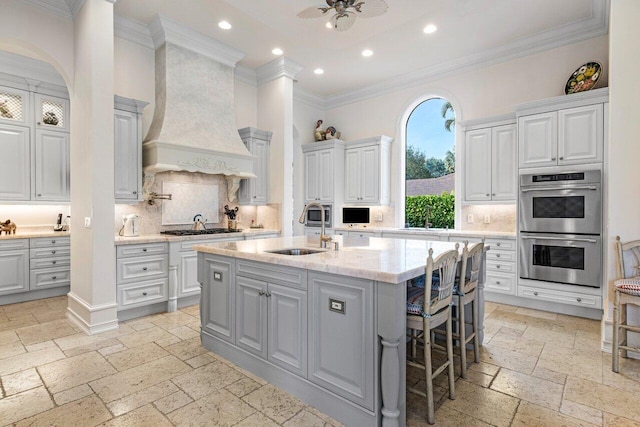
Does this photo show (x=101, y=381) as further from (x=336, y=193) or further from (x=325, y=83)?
(x=325, y=83)

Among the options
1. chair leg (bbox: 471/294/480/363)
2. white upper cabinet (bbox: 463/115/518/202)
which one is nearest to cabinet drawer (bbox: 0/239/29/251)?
chair leg (bbox: 471/294/480/363)

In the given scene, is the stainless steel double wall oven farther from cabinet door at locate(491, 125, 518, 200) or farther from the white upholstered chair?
the white upholstered chair

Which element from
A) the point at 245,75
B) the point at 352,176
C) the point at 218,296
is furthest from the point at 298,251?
the point at 245,75

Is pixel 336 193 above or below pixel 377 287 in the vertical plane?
above

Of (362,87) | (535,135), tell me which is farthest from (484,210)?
(362,87)

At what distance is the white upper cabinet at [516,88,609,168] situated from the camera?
3.94 meters

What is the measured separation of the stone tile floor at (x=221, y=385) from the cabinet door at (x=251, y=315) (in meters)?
0.23

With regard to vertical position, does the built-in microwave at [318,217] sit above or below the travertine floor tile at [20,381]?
above

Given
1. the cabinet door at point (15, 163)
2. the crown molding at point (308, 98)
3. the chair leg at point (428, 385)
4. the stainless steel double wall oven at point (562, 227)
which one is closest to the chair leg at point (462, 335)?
the chair leg at point (428, 385)

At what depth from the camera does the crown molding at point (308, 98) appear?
6.93 metres

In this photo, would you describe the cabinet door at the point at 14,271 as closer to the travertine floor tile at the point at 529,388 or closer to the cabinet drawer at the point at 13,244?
the cabinet drawer at the point at 13,244

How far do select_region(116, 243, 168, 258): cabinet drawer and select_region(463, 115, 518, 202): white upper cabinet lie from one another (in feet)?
14.1

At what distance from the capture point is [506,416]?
2.12 m

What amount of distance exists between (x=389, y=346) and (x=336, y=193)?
4850 millimetres
